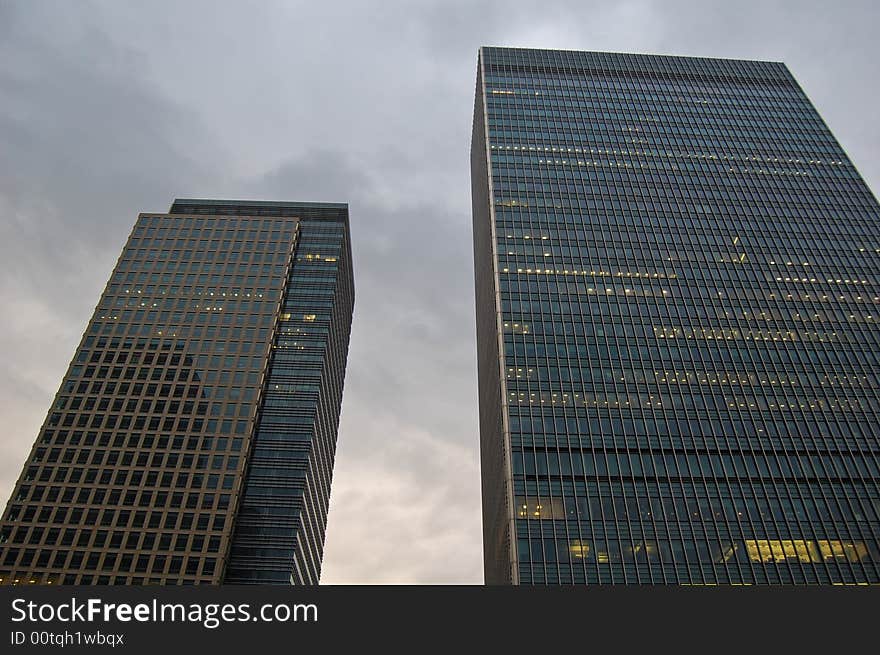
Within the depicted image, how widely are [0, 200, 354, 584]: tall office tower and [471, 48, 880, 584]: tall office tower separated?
38.6 metres

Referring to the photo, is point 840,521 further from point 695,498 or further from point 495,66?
point 495,66

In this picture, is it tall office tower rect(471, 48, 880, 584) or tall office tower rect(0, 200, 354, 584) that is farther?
tall office tower rect(0, 200, 354, 584)

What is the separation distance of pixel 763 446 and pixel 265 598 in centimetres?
9075

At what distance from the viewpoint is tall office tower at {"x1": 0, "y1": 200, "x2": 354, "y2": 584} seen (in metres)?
99.5

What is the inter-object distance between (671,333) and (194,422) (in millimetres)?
85213

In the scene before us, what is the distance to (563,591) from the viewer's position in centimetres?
1972

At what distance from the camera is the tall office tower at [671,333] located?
81750 mm

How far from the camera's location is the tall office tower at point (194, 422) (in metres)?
99.5

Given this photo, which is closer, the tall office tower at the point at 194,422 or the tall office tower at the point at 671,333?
the tall office tower at the point at 671,333

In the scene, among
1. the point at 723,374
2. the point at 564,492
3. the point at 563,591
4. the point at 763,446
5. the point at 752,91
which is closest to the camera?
the point at 563,591

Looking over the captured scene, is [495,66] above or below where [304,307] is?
above

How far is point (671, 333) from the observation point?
10494cm

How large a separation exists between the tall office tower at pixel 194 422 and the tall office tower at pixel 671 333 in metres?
38.6

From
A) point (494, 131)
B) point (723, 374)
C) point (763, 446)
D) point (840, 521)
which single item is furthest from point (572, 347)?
point (494, 131)
